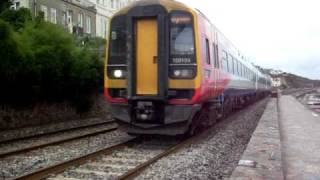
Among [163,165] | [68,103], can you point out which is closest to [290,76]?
[68,103]

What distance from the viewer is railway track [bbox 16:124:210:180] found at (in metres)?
7.91

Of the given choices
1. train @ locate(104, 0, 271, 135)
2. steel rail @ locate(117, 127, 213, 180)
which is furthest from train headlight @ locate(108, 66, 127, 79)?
steel rail @ locate(117, 127, 213, 180)

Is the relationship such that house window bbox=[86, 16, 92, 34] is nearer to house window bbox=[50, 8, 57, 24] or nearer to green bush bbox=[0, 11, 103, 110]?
house window bbox=[50, 8, 57, 24]

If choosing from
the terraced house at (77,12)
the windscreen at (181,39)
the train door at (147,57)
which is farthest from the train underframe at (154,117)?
the terraced house at (77,12)

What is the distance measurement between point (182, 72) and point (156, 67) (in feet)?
1.90

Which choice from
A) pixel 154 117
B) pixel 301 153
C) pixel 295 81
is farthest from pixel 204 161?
pixel 295 81

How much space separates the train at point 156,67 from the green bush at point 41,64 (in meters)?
4.46

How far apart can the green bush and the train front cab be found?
15.4ft

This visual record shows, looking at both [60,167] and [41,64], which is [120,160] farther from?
[41,64]

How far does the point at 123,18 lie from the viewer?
1173 centimetres

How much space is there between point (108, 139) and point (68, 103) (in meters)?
8.76

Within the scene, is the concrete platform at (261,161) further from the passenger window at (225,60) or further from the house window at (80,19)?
the house window at (80,19)

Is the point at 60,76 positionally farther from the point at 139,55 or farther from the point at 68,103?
the point at 139,55

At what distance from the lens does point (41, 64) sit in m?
17.8
